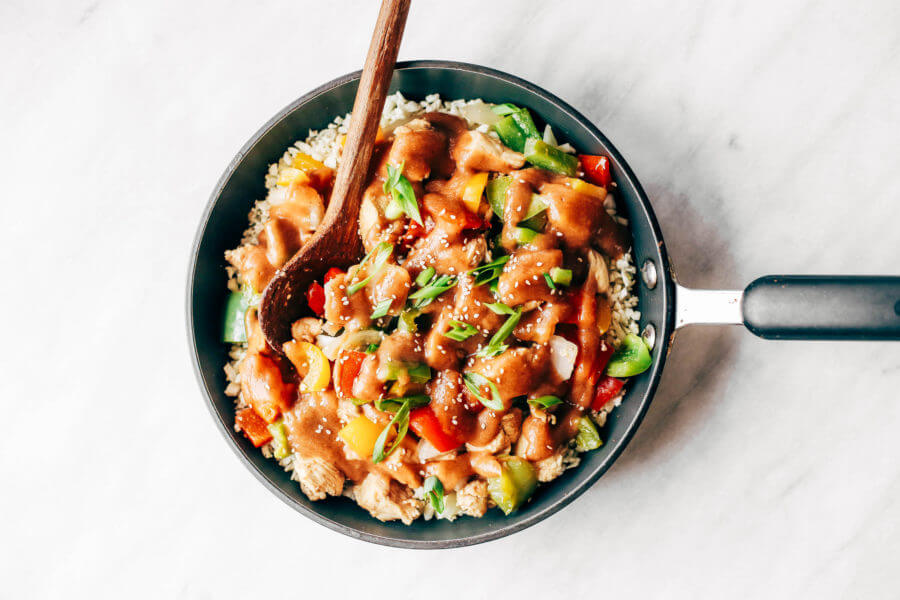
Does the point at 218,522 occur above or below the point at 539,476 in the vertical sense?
above

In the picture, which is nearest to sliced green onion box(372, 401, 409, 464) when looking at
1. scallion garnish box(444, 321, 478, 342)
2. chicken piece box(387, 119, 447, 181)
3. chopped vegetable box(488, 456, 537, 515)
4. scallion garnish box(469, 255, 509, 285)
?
scallion garnish box(444, 321, 478, 342)

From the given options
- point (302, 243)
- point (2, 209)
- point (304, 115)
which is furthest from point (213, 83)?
point (2, 209)

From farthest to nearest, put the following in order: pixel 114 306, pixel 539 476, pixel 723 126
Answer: pixel 114 306, pixel 723 126, pixel 539 476

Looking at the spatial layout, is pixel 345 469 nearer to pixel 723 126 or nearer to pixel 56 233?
→ pixel 56 233

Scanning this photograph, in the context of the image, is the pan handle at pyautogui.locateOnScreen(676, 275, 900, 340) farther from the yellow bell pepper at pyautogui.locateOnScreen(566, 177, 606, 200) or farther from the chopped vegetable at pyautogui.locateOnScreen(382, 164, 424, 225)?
the chopped vegetable at pyautogui.locateOnScreen(382, 164, 424, 225)

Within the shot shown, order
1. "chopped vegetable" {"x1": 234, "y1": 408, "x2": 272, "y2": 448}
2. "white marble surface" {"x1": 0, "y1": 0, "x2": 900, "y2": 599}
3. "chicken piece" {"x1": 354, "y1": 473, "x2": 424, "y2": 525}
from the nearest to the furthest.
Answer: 1. "chicken piece" {"x1": 354, "y1": 473, "x2": 424, "y2": 525}
2. "chopped vegetable" {"x1": 234, "y1": 408, "x2": 272, "y2": 448}
3. "white marble surface" {"x1": 0, "y1": 0, "x2": 900, "y2": 599}

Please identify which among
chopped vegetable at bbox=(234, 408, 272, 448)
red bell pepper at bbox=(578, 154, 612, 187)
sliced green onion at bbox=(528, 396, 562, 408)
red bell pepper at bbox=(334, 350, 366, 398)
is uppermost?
red bell pepper at bbox=(578, 154, 612, 187)

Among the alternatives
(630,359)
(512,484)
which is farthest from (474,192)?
(512,484)
